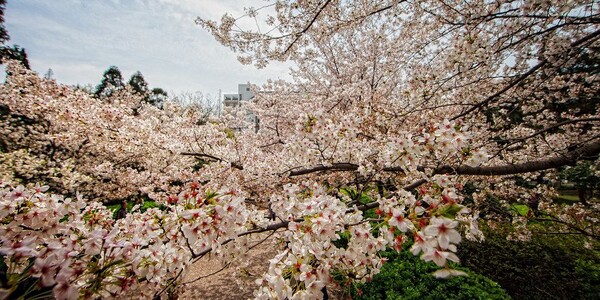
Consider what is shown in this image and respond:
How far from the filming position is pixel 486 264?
661 cm

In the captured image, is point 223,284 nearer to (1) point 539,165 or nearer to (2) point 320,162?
(2) point 320,162

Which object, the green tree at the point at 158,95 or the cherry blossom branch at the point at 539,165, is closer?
the cherry blossom branch at the point at 539,165

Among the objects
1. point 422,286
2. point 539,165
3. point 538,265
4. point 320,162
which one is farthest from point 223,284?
point 538,265

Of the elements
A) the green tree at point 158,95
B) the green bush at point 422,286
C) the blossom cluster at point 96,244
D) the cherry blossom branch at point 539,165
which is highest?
the green tree at point 158,95

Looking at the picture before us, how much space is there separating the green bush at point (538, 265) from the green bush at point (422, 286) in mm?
1440

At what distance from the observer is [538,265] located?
631 centimetres

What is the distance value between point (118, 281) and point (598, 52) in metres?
6.52

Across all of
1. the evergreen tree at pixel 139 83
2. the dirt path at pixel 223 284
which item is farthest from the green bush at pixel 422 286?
the evergreen tree at pixel 139 83

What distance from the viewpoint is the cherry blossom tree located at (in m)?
1.54

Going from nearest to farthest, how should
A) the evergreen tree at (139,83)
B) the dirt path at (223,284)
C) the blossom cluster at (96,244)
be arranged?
the blossom cluster at (96,244), the dirt path at (223,284), the evergreen tree at (139,83)

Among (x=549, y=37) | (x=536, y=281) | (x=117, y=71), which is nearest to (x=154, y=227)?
(x=549, y=37)

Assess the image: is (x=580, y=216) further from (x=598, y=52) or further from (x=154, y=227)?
(x=154, y=227)

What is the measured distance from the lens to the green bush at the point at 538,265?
5312 mm

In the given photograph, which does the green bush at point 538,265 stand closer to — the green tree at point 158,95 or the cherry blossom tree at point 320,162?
the cherry blossom tree at point 320,162
